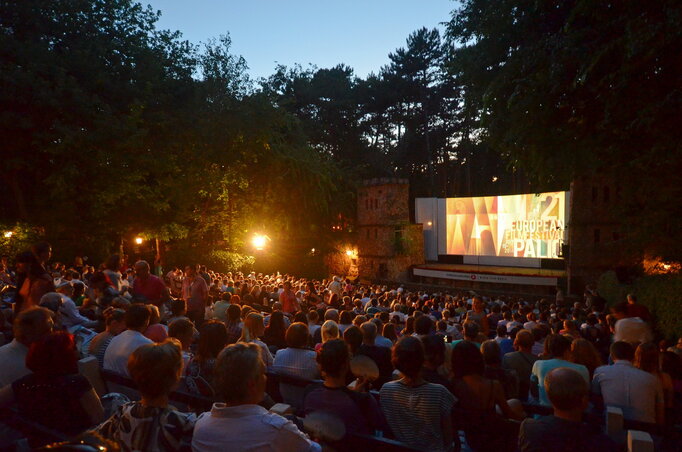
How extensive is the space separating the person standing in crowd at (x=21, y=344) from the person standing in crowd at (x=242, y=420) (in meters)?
1.94

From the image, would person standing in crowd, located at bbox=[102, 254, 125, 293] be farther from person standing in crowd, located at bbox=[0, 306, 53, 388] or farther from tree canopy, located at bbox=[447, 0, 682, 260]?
tree canopy, located at bbox=[447, 0, 682, 260]

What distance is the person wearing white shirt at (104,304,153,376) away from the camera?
14.1 ft

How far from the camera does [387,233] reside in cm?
3166

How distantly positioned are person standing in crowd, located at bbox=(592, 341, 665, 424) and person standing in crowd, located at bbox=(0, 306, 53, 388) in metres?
4.42

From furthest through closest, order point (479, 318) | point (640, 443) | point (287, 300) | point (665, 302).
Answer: point (665, 302) < point (287, 300) < point (479, 318) < point (640, 443)

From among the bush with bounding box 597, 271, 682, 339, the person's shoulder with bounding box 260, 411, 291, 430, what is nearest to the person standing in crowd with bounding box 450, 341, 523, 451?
the person's shoulder with bounding box 260, 411, 291, 430

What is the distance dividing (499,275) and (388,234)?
838 cm

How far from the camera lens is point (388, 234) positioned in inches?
1243

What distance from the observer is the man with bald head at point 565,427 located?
8.27ft

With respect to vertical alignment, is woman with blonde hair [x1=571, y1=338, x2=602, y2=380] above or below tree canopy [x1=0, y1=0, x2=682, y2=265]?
below

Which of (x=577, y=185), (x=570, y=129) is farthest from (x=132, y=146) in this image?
(x=577, y=185)

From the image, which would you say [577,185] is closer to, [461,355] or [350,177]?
[350,177]

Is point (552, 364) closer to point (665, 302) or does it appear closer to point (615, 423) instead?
point (615, 423)

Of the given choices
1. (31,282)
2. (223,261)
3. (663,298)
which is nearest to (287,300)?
(31,282)
